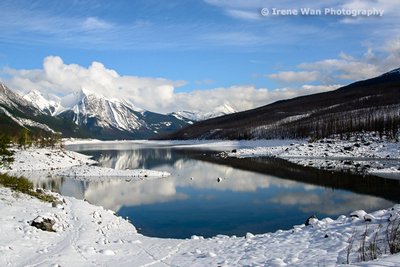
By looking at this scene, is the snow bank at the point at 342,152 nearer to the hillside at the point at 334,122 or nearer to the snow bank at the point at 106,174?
the hillside at the point at 334,122

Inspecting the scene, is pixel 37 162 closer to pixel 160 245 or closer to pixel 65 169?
pixel 65 169

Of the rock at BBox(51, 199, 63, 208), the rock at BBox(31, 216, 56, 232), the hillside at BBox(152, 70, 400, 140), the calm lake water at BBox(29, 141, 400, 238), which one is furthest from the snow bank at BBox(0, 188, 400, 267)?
the hillside at BBox(152, 70, 400, 140)

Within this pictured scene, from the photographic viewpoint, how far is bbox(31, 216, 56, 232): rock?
37.8 feet

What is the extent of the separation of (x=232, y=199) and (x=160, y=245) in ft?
33.3

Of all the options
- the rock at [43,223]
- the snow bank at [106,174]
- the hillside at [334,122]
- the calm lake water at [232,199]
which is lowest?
the calm lake water at [232,199]

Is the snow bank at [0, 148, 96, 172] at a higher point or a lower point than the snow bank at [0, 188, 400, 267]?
higher

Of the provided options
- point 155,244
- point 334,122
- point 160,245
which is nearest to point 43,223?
point 155,244

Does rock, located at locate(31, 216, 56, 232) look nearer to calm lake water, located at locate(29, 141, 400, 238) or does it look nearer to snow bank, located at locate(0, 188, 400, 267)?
snow bank, located at locate(0, 188, 400, 267)

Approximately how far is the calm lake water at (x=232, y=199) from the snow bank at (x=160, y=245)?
2407 millimetres

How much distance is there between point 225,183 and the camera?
A: 89.1 feet

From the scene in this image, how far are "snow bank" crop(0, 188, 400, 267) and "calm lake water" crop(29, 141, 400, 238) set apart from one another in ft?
7.90

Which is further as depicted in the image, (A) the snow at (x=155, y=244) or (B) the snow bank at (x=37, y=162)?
(B) the snow bank at (x=37, y=162)

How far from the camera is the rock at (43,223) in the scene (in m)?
11.5

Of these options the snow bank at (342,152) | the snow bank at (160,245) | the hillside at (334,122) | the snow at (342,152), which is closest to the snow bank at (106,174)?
the snow bank at (160,245)
